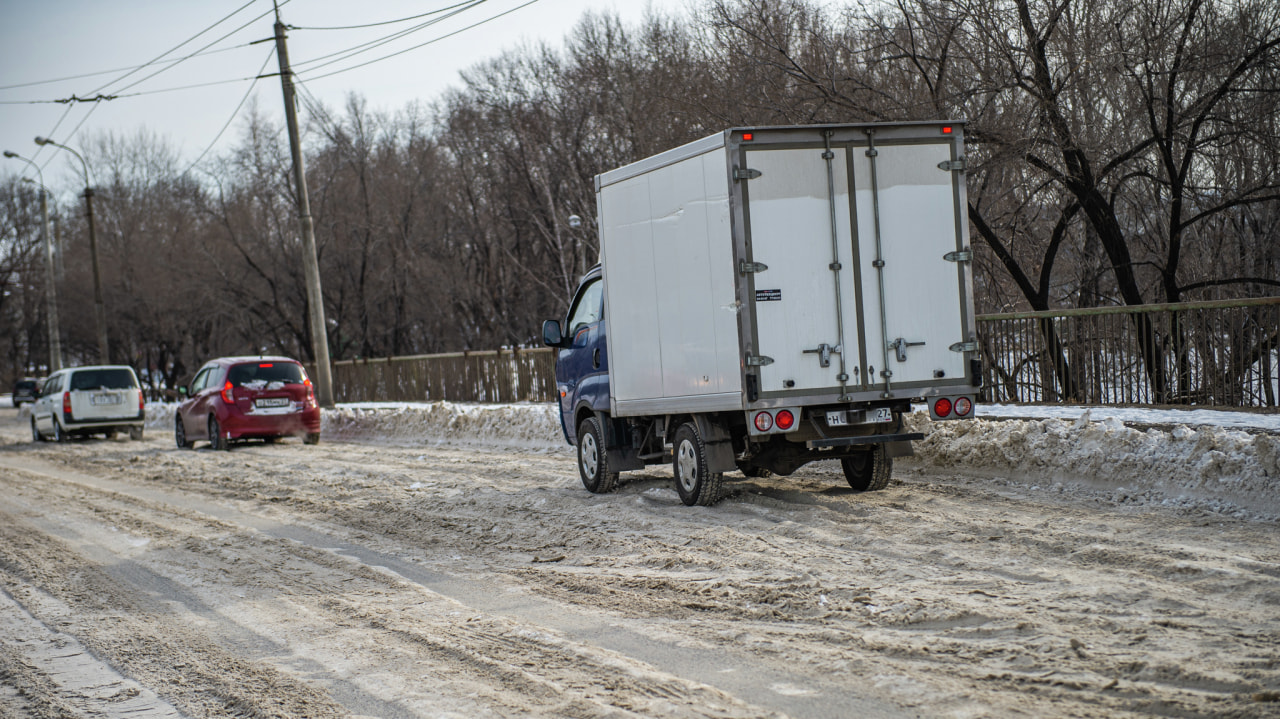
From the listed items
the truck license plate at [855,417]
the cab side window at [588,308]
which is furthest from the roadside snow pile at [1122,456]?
the cab side window at [588,308]

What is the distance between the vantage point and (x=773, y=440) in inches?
381

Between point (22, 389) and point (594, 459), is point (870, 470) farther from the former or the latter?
point (22, 389)

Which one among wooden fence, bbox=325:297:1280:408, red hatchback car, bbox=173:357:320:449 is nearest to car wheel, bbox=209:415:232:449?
red hatchback car, bbox=173:357:320:449

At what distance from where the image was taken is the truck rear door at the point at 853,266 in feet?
28.7

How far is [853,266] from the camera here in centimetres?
890

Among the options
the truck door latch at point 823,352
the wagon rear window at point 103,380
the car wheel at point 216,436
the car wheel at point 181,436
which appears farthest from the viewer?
the wagon rear window at point 103,380

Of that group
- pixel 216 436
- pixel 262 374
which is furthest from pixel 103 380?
pixel 262 374

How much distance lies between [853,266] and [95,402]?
2239 centimetres

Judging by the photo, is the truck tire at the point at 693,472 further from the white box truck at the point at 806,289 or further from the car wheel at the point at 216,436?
the car wheel at the point at 216,436

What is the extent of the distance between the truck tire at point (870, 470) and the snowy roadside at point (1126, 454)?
1366 millimetres

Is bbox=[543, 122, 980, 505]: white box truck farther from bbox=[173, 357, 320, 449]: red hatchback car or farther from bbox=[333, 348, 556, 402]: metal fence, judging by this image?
bbox=[333, 348, 556, 402]: metal fence

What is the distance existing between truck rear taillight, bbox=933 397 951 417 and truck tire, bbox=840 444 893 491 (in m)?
0.77

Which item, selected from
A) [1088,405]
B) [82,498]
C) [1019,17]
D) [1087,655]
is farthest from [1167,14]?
[82,498]

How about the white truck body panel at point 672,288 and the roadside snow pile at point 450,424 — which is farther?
the roadside snow pile at point 450,424
